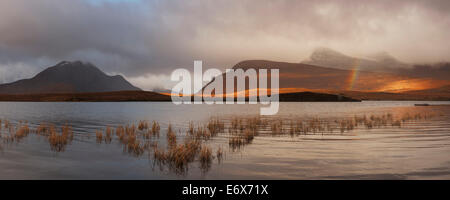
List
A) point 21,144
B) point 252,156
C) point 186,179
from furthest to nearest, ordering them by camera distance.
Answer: point 21,144, point 252,156, point 186,179

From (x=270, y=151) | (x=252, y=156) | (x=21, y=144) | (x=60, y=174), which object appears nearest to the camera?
(x=60, y=174)

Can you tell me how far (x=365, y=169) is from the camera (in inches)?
527

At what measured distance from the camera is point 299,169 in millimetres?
13398

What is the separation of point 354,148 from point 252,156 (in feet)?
21.8
